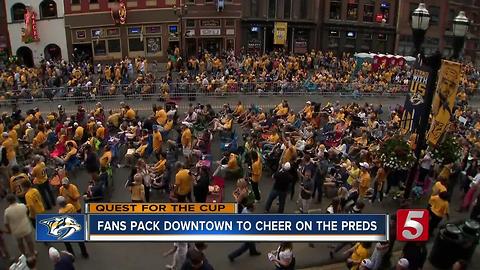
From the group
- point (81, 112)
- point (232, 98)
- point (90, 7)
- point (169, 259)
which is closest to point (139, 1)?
point (90, 7)

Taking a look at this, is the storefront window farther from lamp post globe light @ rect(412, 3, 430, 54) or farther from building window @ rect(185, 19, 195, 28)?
lamp post globe light @ rect(412, 3, 430, 54)

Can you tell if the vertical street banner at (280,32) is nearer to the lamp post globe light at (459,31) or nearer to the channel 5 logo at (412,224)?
the lamp post globe light at (459,31)

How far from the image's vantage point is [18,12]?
36.8 metres

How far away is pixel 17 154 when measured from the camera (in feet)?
51.0

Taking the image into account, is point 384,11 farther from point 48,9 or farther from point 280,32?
point 48,9

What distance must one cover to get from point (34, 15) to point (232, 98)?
65.3ft

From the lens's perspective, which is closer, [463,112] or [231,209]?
[231,209]

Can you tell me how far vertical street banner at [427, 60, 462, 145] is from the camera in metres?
10.5

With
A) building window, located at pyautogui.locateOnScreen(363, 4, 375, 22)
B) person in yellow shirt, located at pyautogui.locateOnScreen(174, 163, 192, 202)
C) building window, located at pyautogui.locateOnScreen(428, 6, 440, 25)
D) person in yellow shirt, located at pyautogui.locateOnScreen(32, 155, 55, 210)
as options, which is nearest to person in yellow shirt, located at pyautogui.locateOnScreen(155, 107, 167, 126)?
person in yellow shirt, located at pyautogui.locateOnScreen(32, 155, 55, 210)

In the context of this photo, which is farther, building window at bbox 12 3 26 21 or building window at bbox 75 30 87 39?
building window at bbox 75 30 87 39

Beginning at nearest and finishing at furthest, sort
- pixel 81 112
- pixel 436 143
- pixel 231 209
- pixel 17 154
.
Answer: pixel 231 209 → pixel 436 143 → pixel 17 154 → pixel 81 112

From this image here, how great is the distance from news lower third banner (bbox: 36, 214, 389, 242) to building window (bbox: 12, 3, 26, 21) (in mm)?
33711

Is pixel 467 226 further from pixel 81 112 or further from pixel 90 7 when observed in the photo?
pixel 90 7

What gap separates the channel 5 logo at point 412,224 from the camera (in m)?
8.50
